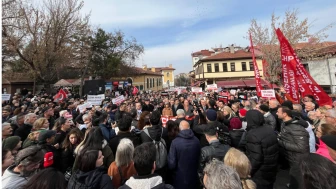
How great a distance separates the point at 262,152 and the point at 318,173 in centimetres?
178

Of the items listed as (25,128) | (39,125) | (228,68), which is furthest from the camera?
(228,68)

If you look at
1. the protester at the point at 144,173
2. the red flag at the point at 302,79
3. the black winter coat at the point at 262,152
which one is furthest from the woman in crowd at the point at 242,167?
the red flag at the point at 302,79

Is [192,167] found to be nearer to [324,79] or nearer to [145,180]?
[145,180]

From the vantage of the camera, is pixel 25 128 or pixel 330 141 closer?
pixel 330 141

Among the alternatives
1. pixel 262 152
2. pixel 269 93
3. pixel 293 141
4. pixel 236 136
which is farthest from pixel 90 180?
pixel 269 93

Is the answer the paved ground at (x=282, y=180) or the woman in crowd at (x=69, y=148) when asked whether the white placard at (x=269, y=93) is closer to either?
the paved ground at (x=282, y=180)

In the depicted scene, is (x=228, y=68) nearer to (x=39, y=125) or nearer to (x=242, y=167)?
(x=39, y=125)

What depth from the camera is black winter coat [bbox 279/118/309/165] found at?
3162 mm

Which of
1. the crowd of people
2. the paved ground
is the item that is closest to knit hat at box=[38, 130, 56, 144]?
the crowd of people

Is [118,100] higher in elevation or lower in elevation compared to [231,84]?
lower

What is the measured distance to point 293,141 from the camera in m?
3.28

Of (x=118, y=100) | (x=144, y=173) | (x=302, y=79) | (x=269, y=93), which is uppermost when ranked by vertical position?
(x=302, y=79)

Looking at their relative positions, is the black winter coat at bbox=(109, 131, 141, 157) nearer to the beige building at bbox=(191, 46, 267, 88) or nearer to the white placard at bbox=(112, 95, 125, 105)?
the white placard at bbox=(112, 95, 125, 105)

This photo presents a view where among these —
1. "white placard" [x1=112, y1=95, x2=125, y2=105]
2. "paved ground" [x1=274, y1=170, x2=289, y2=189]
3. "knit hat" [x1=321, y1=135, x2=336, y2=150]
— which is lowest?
"paved ground" [x1=274, y1=170, x2=289, y2=189]
